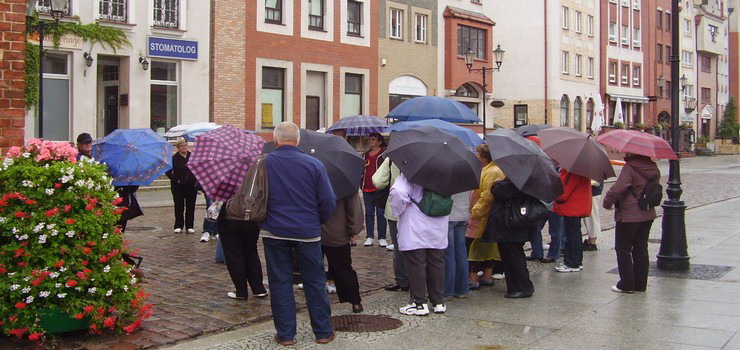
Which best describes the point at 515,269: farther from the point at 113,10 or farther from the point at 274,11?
the point at 274,11

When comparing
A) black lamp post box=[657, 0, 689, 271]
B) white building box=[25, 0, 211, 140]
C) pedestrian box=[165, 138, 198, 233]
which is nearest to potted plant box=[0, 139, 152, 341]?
black lamp post box=[657, 0, 689, 271]

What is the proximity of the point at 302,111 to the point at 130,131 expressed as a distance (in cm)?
2070

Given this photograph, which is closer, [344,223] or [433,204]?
[433,204]

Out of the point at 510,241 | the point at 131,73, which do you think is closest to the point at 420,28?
the point at 131,73

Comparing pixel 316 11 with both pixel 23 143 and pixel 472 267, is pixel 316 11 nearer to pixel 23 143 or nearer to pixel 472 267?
pixel 472 267

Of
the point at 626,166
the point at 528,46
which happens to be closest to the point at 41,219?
the point at 626,166

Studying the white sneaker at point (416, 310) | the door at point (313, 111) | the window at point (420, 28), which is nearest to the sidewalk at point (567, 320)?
the white sneaker at point (416, 310)

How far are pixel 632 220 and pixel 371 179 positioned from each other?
3890 mm

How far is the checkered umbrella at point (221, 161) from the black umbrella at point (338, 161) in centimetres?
64

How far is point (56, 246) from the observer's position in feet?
20.1

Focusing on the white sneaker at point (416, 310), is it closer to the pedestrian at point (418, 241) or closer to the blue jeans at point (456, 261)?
the pedestrian at point (418, 241)

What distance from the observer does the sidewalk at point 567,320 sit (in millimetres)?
6656

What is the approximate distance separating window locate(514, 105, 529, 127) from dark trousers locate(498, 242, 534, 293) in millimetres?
39812

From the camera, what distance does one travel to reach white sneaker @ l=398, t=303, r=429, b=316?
303 inches
